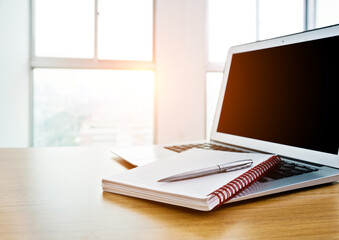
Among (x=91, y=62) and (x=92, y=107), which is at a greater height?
(x=91, y=62)

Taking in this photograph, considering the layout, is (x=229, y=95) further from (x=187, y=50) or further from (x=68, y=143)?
(x=68, y=143)

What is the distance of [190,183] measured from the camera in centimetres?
43

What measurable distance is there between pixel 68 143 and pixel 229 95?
2498 millimetres

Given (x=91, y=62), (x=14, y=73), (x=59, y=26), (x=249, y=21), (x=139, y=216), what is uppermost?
(x=249, y=21)

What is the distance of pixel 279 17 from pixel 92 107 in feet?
7.39

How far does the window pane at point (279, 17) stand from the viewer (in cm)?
338

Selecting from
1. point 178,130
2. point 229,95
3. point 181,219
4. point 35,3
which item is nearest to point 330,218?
point 181,219

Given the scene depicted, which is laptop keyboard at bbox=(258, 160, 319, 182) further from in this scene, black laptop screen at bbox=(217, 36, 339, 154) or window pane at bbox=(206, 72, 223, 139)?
window pane at bbox=(206, 72, 223, 139)

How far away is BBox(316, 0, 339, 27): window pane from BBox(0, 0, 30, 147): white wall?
3.00 metres

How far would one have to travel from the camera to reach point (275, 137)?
0.71 m

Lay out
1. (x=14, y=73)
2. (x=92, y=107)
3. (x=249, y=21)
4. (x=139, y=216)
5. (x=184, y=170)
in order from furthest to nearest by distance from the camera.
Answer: (x=249, y=21)
(x=92, y=107)
(x=14, y=73)
(x=184, y=170)
(x=139, y=216)

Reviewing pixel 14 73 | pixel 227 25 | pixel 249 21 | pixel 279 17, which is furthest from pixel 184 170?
pixel 279 17

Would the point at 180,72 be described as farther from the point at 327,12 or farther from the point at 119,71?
the point at 327,12

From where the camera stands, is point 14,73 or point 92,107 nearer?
point 14,73
